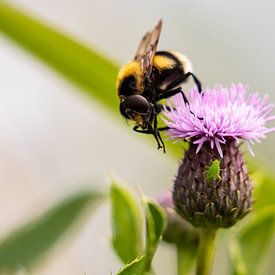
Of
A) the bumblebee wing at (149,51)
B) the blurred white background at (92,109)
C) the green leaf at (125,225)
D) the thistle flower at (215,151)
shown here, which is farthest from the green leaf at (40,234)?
the blurred white background at (92,109)

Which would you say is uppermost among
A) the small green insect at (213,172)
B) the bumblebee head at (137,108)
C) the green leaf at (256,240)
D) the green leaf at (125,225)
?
the small green insect at (213,172)

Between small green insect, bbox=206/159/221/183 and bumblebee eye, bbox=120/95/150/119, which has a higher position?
small green insect, bbox=206/159/221/183

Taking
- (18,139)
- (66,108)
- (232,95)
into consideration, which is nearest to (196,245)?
(232,95)

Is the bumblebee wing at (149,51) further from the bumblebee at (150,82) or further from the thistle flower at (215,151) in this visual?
the thistle flower at (215,151)

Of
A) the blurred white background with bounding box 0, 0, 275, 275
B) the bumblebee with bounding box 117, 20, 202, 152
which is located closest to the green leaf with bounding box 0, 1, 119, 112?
the bumblebee with bounding box 117, 20, 202, 152

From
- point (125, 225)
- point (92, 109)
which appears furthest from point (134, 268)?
point (92, 109)

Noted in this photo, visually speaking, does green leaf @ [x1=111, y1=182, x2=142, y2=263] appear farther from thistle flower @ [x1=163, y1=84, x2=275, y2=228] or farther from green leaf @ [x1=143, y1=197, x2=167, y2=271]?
thistle flower @ [x1=163, y1=84, x2=275, y2=228]

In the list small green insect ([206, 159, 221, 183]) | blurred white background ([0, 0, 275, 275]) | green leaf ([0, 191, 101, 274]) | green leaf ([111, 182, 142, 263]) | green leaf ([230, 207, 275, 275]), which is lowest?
blurred white background ([0, 0, 275, 275])
